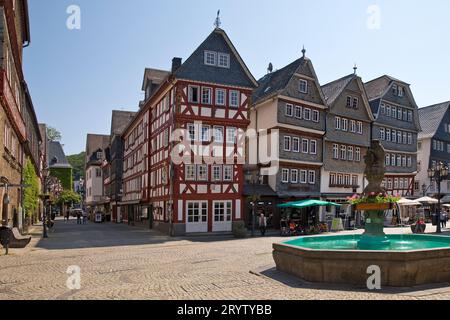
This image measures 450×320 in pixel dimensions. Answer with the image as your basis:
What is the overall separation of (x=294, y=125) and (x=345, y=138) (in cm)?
725

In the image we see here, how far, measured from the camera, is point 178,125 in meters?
30.7

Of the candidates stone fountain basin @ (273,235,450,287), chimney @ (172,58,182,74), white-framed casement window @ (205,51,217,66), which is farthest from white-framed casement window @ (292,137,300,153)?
stone fountain basin @ (273,235,450,287)

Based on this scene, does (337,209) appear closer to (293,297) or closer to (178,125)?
(178,125)

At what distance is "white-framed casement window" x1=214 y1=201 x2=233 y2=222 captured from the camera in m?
31.7

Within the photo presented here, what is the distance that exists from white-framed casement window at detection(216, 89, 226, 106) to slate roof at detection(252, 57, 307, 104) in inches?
221

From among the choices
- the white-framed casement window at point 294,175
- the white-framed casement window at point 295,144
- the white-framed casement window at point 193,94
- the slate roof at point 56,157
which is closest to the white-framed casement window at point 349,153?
the white-framed casement window at point 295,144

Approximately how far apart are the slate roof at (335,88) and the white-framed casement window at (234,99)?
37.6ft

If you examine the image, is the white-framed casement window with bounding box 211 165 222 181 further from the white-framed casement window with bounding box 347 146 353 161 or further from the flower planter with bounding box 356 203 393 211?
the flower planter with bounding box 356 203 393 211

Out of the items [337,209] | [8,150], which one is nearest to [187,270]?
[8,150]

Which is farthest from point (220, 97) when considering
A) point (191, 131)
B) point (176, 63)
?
point (176, 63)

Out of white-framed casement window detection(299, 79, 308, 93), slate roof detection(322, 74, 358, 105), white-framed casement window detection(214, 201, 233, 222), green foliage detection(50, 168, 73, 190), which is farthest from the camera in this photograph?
green foliage detection(50, 168, 73, 190)

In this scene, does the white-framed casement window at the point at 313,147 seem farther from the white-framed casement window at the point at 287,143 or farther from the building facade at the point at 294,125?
the white-framed casement window at the point at 287,143

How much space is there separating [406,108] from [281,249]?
42396 mm

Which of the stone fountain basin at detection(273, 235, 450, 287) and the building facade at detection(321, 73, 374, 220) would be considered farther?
the building facade at detection(321, 73, 374, 220)
